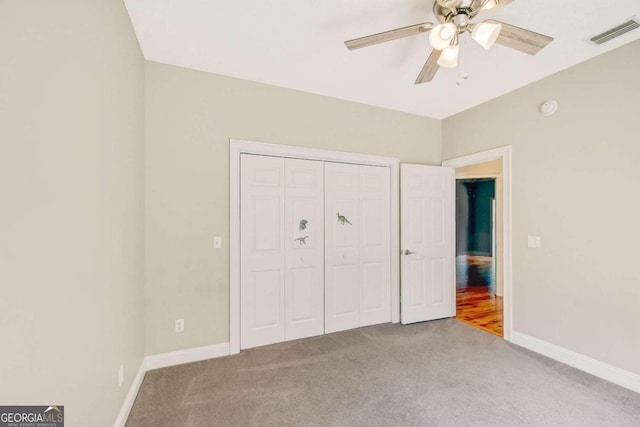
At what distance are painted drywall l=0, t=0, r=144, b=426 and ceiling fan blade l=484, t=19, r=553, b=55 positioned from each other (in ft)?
7.09

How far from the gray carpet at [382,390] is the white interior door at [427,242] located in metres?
0.74

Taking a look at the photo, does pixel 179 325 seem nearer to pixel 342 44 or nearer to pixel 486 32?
pixel 342 44

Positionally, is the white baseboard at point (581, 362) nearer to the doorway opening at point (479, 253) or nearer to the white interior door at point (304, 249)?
the doorway opening at point (479, 253)

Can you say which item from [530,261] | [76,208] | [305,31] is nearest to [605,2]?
[305,31]

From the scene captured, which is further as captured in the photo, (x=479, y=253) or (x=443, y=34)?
(x=479, y=253)

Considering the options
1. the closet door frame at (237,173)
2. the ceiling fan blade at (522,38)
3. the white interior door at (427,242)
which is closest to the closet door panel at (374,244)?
the white interior door at (427,242)

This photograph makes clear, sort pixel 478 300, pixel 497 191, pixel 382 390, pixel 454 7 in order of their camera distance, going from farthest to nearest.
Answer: pixel 497 191
pixel 478 300
pixel 382 390
pixel 454 7

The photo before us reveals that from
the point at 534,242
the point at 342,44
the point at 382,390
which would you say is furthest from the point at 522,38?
the point at 382,390

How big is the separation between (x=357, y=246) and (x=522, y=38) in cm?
242

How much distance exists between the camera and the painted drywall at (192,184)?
8.27ft

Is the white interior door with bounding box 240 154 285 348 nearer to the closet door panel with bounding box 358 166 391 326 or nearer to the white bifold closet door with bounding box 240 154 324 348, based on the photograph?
the white bifold closet door with bounding box 240 154 324 348

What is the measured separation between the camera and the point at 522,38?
5.55 feet

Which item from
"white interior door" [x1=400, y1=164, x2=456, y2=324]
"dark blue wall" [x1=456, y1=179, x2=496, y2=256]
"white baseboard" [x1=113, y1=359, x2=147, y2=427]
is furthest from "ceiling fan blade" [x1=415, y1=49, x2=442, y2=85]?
"dark blue wall" [x1=456, y1=179, x2=496, y2=256]

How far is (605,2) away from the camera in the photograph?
1.79 m
